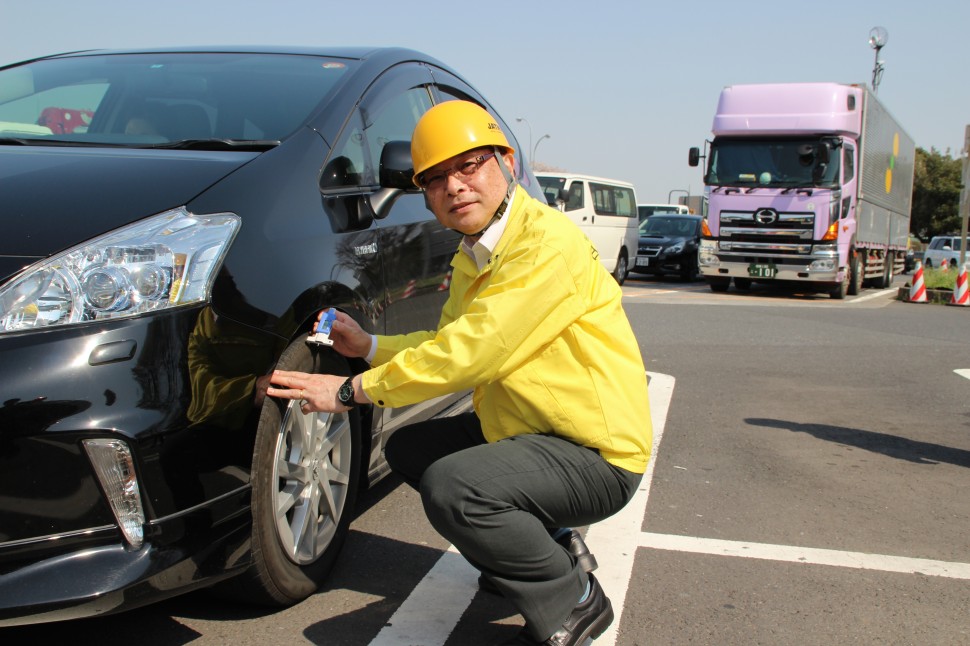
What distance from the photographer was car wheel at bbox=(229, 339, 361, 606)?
8.26 ft

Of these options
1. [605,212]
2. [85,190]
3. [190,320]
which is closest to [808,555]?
[190,320]

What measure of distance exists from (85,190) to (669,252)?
67.9 ft

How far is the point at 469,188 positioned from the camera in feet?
8.46

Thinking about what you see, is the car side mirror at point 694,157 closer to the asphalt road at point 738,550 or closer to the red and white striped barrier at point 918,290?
the red and white striped barrier at point 918,290

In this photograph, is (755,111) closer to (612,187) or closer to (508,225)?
(612,187)

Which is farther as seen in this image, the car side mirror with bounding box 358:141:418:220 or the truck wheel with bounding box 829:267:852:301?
the truck wheel with bounding box 829:267:852:301

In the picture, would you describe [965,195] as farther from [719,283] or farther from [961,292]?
[719,283]

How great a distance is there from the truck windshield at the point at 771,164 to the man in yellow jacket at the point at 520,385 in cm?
1463

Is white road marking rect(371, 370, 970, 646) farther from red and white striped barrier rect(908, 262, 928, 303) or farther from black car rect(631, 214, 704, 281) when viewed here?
black car rect(631, 214, 704, 281)

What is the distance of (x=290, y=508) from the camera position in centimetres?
273

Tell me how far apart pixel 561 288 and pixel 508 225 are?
264 millimetres

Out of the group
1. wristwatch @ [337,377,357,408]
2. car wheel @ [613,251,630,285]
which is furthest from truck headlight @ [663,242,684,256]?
wristwatch @ [337,377,357,408]

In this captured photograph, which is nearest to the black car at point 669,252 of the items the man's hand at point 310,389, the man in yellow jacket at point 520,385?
the man in yellow jacket at point 520,385

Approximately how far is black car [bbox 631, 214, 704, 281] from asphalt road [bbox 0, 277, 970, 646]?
1567 centimetres
